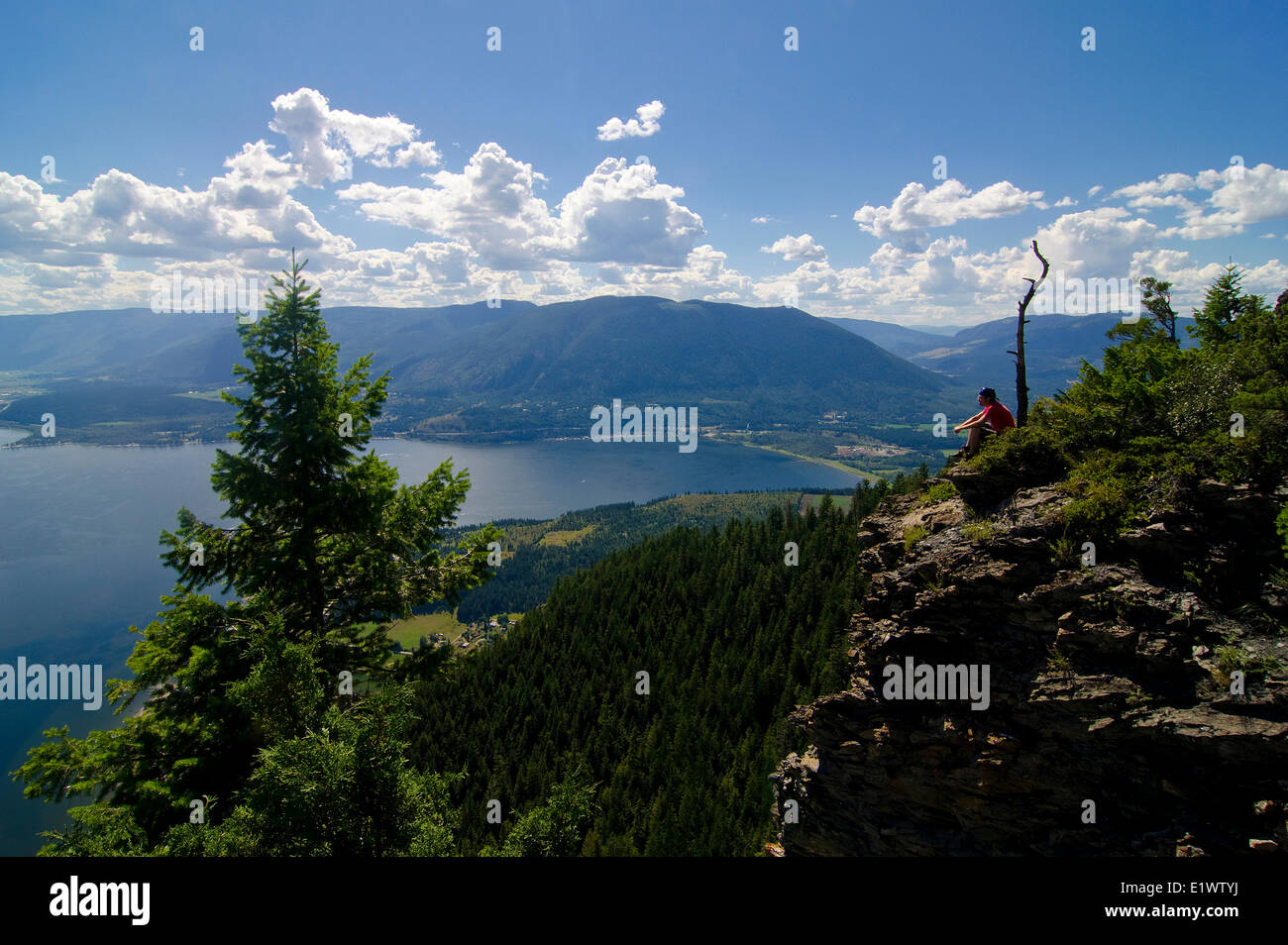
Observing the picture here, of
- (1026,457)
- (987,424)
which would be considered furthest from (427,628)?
(1026,457)

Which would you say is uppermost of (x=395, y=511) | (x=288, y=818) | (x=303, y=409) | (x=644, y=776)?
(x=303, y=409)

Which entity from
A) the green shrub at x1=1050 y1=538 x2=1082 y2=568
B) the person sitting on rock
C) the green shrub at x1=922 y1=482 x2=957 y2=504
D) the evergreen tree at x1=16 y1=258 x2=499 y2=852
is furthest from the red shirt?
the evergreen tree at x1=16 y1=258 x2=499 y2=852

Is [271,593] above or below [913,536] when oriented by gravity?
below

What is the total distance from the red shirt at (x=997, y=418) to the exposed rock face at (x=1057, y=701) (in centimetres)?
216

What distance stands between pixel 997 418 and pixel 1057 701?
622cm

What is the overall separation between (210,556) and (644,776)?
60.8 metres

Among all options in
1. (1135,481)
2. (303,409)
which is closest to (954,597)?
(1135,481)

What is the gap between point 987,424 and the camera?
41.3 feet

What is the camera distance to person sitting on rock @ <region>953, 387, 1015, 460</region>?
12.4m

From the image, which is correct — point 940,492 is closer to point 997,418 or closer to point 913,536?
point 913,536

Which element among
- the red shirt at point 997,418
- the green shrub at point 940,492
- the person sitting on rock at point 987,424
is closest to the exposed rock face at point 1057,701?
the green shrub at point 940,492
